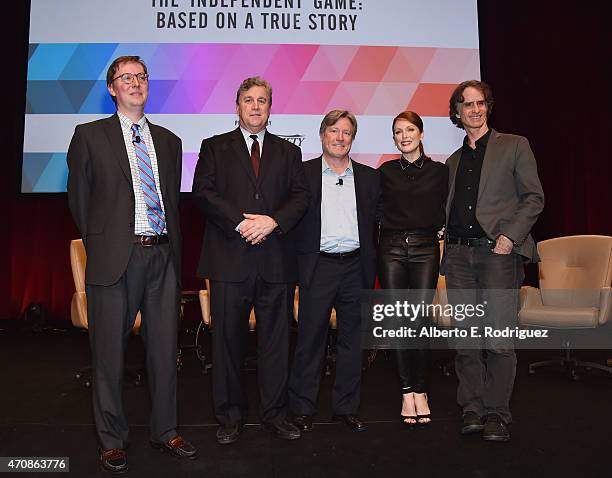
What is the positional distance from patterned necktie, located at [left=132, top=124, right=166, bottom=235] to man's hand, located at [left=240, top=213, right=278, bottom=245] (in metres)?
0.37

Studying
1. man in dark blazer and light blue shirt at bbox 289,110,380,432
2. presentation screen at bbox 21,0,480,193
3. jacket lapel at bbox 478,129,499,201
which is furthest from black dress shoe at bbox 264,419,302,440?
presentation screen at bbox 21,0,480,193

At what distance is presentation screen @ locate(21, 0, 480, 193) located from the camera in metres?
5.08

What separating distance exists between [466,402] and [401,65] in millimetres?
3475

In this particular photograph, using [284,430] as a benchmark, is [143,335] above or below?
above

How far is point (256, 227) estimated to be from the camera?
2.52 meters

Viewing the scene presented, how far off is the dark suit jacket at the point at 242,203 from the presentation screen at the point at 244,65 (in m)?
2.41

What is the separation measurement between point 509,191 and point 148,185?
1.78 meters

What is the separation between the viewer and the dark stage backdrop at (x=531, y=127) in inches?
239

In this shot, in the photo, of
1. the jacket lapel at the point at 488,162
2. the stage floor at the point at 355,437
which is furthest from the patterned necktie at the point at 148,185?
the jacket lapel at the point at 488,162

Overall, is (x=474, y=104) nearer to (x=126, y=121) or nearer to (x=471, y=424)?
(x=471, y=424)

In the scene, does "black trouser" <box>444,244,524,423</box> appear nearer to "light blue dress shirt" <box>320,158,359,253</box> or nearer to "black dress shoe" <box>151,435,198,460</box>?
"light blue dress shirt" <box>320,158,359,253</box>

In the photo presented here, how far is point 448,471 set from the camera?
2246mm

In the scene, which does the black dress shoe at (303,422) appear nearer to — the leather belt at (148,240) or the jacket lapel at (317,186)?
the jacket lapel at (317,186)

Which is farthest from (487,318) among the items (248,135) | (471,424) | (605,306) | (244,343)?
(605,306)
